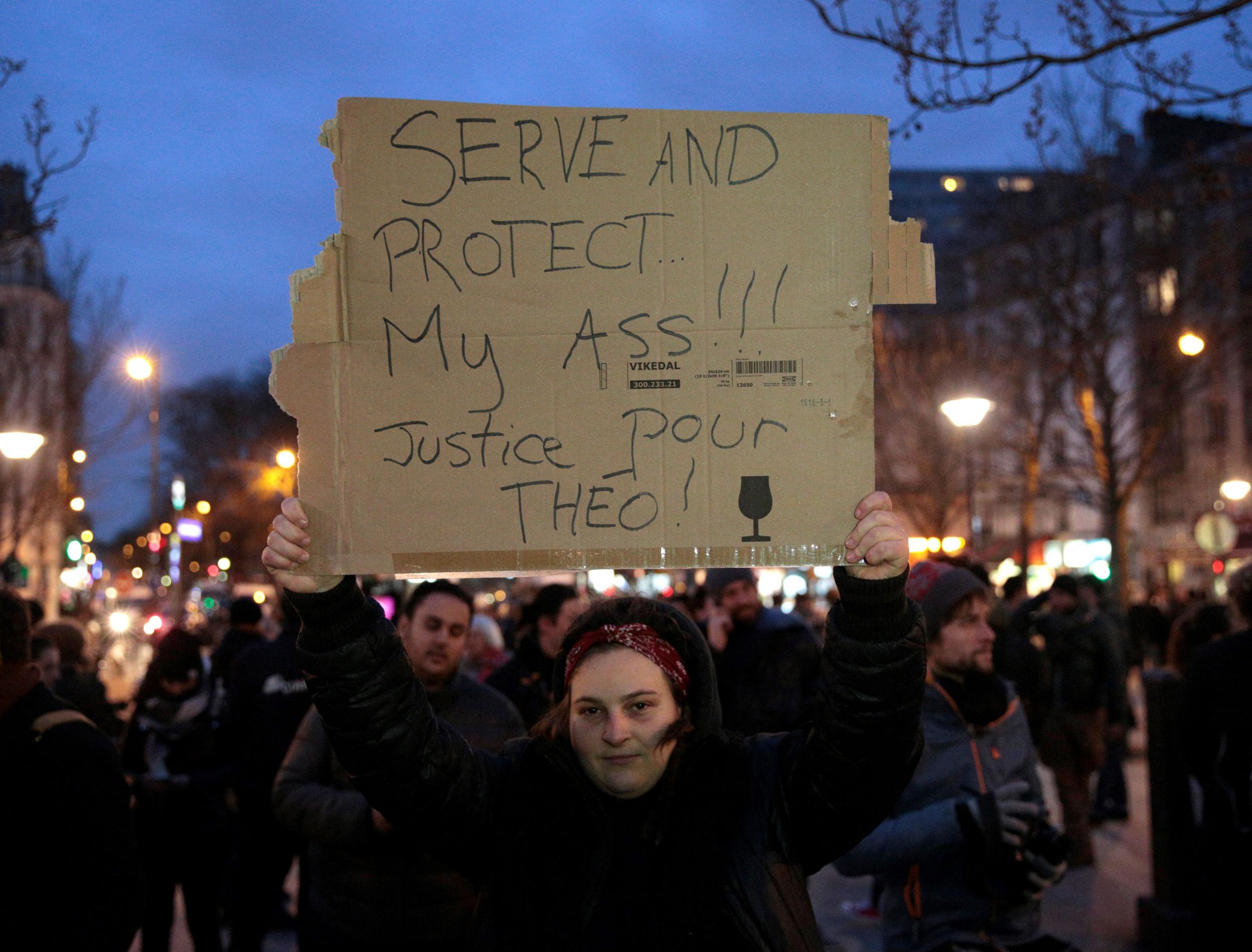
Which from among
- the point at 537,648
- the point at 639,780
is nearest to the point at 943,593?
the point at 639,780

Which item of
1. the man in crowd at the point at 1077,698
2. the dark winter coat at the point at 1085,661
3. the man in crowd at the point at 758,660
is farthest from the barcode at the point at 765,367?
the dark winter coat at the point at 1085,661

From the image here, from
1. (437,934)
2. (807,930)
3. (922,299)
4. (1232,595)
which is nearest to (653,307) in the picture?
(922,299)

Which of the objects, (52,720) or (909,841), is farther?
(909,841)

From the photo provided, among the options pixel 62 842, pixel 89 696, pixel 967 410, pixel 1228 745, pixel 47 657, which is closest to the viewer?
pixel 62 842

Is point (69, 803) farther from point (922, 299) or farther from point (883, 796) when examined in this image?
point (922, 299)

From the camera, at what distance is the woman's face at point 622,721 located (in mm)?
2453

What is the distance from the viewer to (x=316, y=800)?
417cm

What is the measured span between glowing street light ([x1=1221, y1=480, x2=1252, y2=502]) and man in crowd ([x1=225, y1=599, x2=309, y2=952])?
33.9 metres

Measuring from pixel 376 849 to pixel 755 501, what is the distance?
2343 millimetres

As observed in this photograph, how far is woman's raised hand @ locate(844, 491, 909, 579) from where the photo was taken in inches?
90.0

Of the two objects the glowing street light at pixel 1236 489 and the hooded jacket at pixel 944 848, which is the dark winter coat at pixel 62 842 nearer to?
the hooded jacket at pixel 944 848

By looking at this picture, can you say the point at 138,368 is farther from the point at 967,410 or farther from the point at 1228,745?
the point at 1228,745

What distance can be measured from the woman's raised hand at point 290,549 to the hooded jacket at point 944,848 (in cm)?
215

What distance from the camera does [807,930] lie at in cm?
237
